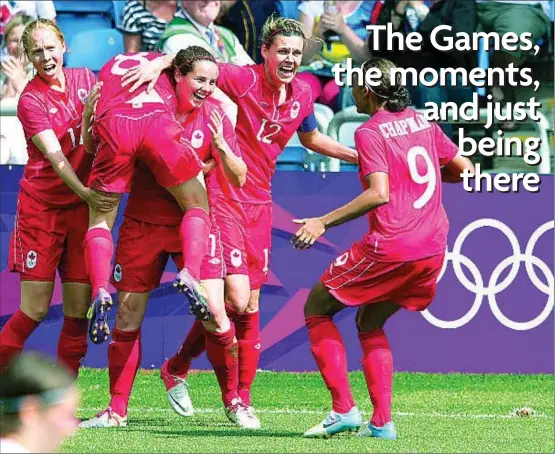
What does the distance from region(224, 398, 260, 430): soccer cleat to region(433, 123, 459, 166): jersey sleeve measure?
184 centimetres

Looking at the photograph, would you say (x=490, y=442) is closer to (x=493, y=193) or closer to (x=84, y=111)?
(x=84, y=111)

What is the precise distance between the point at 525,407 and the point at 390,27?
406cm

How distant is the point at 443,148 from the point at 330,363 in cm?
135

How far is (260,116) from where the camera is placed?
8.17m

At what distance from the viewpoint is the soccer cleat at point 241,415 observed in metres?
7.74

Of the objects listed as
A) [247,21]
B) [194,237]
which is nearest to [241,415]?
[194,237]

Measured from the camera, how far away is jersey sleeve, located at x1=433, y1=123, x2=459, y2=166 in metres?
7.40

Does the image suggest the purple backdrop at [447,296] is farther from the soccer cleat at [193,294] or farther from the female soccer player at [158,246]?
the soccer cleat at [193,294]

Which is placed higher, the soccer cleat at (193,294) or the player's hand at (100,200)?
the player's hand at (100,200)

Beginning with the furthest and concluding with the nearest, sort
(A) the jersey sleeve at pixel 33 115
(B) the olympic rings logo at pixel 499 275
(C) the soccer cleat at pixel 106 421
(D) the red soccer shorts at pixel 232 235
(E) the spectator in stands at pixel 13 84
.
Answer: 1. (E) the spectator in stands at pixel 13 84
2. (B) the olympic rings logo at pixel 499 275
3. (D) the red soccer shorts at pixel 232 235
4. (A) the jersey sleeve at pixel 33 115
5. (C) the soccer cleat at pixel 106 421

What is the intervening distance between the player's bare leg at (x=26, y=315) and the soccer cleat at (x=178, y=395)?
2.84 ft

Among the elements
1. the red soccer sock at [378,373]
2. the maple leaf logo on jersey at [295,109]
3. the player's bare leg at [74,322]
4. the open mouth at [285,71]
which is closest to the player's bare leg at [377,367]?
the red soccer sock at [378,373]

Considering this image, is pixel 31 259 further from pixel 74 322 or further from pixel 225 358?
pixel 225 358

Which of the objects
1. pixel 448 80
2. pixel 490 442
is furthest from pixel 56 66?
pixel 448 80
